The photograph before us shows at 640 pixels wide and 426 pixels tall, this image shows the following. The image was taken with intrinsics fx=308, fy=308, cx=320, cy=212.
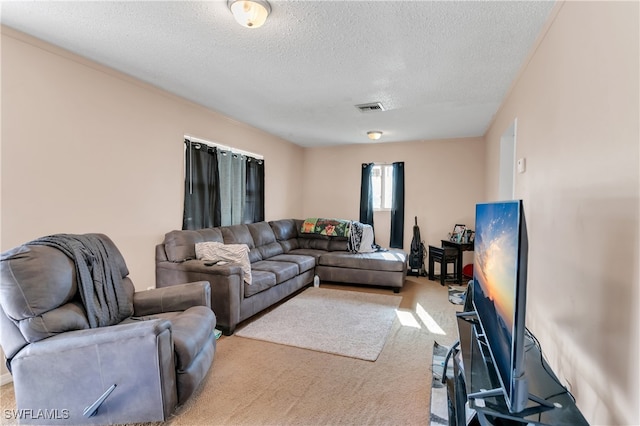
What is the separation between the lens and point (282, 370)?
2.32m

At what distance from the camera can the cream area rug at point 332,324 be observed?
2.73m

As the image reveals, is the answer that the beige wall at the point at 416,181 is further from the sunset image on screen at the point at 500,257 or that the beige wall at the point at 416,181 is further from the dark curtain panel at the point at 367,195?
the sunset image on screen at the point at 500,257

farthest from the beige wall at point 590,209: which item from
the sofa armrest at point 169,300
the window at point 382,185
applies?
the window at point 382,185

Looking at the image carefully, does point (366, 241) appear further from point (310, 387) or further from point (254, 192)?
point (310, 387)

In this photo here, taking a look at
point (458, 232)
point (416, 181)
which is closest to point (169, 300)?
point (458, 232)

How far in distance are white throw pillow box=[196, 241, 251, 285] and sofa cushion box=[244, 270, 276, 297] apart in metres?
0.14

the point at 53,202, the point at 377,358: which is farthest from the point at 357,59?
the point at 53,202

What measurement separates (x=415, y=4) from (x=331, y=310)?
9.85 feet

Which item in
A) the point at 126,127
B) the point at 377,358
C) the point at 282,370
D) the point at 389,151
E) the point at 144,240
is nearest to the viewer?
the point at 282,370

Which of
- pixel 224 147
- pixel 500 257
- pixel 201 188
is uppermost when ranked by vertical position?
pixel 224 147

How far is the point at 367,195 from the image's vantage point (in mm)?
5902

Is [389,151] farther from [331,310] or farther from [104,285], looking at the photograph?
[104,285]

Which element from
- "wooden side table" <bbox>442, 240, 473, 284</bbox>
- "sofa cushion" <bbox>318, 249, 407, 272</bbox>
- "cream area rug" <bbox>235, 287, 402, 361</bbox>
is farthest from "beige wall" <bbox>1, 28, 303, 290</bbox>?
"wooden side table" <bbox>442, 240, 473, 284</bbox>

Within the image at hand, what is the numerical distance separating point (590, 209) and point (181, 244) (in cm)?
332
